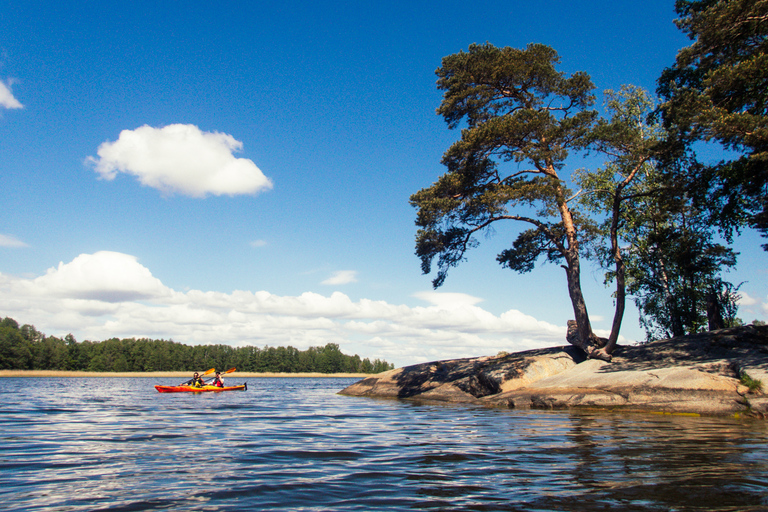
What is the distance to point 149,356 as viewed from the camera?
11438 cm

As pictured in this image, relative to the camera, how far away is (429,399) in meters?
22.5

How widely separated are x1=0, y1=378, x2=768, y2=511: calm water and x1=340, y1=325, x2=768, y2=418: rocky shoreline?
261 centimetres

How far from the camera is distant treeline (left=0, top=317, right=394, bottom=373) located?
9819 centimetres

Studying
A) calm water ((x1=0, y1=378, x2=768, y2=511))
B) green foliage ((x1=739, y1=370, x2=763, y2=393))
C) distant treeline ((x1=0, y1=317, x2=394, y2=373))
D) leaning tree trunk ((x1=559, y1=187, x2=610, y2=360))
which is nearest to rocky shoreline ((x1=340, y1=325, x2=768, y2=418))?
green foliage ((x1=739, y1=370, x2=763, y2=393))

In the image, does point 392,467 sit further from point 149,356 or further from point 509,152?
point 149,356

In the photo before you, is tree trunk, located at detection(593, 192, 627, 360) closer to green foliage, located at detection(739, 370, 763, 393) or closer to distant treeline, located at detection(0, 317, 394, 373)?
green foliage, located at detection(739, 370, 763, 393)

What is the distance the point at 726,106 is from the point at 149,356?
12473 centimetres

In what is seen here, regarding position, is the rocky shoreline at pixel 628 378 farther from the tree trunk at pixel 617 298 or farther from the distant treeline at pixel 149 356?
the distant treeline at pixel 149 356

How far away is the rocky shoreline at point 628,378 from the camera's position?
575 inches

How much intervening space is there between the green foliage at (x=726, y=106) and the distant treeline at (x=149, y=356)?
3879 inches

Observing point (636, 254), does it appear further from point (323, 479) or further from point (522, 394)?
point (323, 479)

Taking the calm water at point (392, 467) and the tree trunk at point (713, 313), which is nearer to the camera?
the calm water at point (392, 467)

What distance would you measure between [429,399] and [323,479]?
1725 cm

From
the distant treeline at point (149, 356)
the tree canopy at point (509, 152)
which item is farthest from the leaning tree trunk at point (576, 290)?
the distant treeline at point (149, 356)
